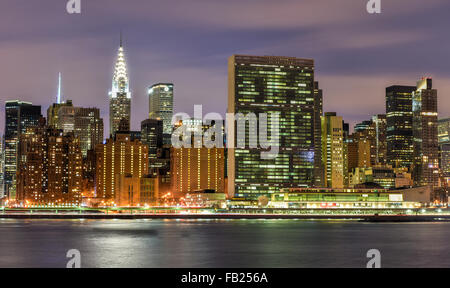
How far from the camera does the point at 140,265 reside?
81125mm

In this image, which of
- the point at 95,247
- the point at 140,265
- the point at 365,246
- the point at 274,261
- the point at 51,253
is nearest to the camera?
the point at 140,265

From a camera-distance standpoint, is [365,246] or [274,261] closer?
[274,261]

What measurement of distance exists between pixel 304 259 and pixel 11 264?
125 feet

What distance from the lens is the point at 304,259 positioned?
90.6 m

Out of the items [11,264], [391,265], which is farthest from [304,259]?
[11,264]
